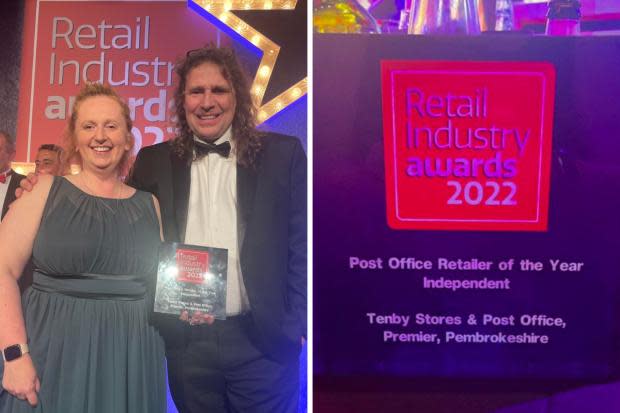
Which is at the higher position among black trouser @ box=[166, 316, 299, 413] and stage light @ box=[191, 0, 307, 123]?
stage light @ box=[191, 0, 307, 123]

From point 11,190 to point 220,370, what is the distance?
0.93 m

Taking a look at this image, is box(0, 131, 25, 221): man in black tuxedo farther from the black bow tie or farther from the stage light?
the stage light

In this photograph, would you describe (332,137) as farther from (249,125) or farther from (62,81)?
(62,81)

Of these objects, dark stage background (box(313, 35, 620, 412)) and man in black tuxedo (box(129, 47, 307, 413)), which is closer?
dark stage background (box(313, 35, 620, 412))

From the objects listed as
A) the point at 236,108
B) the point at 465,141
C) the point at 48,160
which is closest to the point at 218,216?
the point at 236,108

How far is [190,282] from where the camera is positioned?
1997 millimetres

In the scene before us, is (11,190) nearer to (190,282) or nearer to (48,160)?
(48,160)

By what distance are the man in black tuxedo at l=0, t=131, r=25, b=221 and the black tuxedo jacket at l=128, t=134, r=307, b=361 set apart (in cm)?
40

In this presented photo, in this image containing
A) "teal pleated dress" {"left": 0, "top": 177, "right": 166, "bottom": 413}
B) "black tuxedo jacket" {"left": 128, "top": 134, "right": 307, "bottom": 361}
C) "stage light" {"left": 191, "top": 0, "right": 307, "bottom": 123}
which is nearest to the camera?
"teal pleated dress" {"left": 0, "top": 177, "right": 166, "bottom": 413}

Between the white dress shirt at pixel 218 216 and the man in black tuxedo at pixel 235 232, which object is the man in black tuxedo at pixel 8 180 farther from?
the white dress shirt at pixel 218 216

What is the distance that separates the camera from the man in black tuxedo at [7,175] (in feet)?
6.70

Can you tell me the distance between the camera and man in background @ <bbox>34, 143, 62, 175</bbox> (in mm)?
2066

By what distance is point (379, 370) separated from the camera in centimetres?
183

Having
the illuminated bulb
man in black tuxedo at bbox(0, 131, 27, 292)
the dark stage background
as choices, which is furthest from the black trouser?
the illuminated bulb
